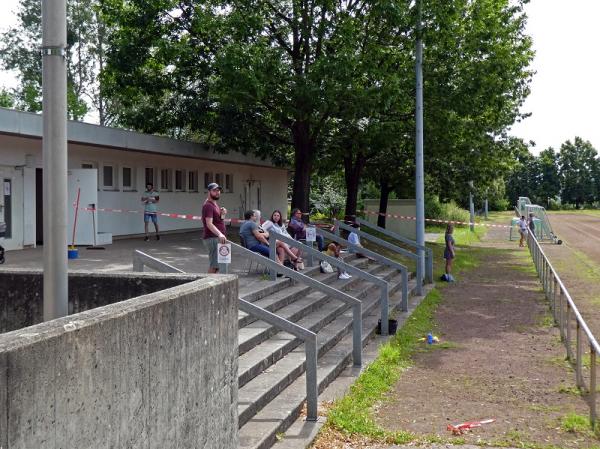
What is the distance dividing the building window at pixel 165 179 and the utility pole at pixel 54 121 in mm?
20357

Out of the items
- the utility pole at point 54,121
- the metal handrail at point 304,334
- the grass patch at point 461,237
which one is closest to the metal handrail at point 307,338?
the metal handrail at point 304,334

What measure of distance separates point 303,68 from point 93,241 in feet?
22.8

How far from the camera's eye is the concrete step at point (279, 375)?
6.63 m

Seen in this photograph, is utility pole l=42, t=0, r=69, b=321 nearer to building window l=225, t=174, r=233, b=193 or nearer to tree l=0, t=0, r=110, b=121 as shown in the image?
building window l=225, t=174, r=233, b=193

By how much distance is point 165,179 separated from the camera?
2445cm

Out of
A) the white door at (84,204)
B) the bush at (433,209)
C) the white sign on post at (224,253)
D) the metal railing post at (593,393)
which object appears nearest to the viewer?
the metal railing post at (593,393)

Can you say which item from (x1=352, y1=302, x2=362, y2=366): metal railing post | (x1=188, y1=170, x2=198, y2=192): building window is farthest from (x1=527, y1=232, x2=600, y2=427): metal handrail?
(x1=188, y1=170, x2=198, y2=192): building window

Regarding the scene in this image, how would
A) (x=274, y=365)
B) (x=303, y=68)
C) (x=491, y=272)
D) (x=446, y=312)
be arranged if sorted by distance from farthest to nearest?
(x=491, y=272), (x=303, y=68), (x=446, y=312), (x=274, y=365)

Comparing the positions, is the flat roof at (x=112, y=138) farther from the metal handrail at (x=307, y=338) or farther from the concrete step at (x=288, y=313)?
the metal handrail at (x=307, y=338)

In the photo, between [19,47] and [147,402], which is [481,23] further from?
[19,47]

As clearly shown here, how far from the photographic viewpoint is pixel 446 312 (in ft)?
48.2

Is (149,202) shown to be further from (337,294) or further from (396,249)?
(337,294)

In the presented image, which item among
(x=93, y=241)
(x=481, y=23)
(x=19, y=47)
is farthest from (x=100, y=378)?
(x=19, y=47)

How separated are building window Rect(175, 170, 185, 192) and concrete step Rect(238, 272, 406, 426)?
1479 centimetres
